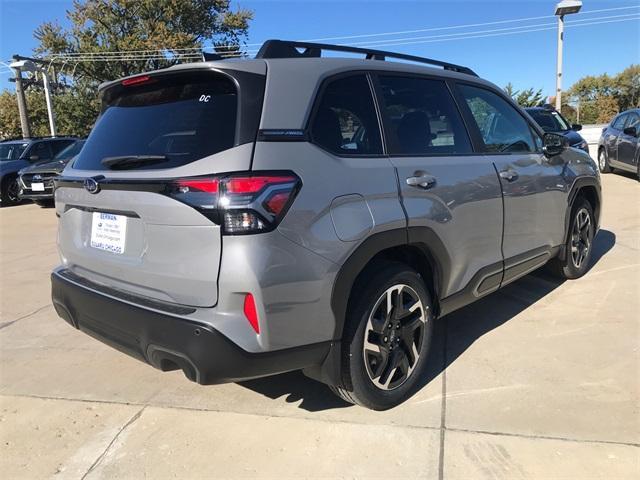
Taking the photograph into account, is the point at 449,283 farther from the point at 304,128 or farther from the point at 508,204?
the point at 304,128

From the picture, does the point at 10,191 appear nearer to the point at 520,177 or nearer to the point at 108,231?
the point at 108,231

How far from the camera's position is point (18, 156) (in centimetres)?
1387

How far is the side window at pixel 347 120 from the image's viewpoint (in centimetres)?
259

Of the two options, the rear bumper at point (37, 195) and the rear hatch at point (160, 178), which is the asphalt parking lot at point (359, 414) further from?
the rear bumper at point (37, 195)

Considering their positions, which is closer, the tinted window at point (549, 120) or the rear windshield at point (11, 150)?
the tinted window at point (549, 120)

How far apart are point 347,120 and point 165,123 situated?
908 millimetres

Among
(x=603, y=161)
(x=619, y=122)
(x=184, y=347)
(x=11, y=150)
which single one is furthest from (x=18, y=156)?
(x=603, y=161)

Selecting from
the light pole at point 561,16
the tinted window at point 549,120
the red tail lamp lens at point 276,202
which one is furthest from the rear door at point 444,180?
the light pole at point 561,16

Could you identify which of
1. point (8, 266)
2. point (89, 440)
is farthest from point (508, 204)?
point (8, 266)

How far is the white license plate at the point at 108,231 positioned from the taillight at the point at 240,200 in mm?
531

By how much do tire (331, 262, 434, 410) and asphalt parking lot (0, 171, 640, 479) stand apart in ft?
0.51

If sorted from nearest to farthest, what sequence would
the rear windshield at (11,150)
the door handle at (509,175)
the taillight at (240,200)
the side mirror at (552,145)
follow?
the taillight at (240,200)
the door handle at (509,175)
the side mirror at (552,145)
the rear windshield at (11,150)

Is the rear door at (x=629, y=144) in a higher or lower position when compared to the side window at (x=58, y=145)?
lower

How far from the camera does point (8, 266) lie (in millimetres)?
6734
